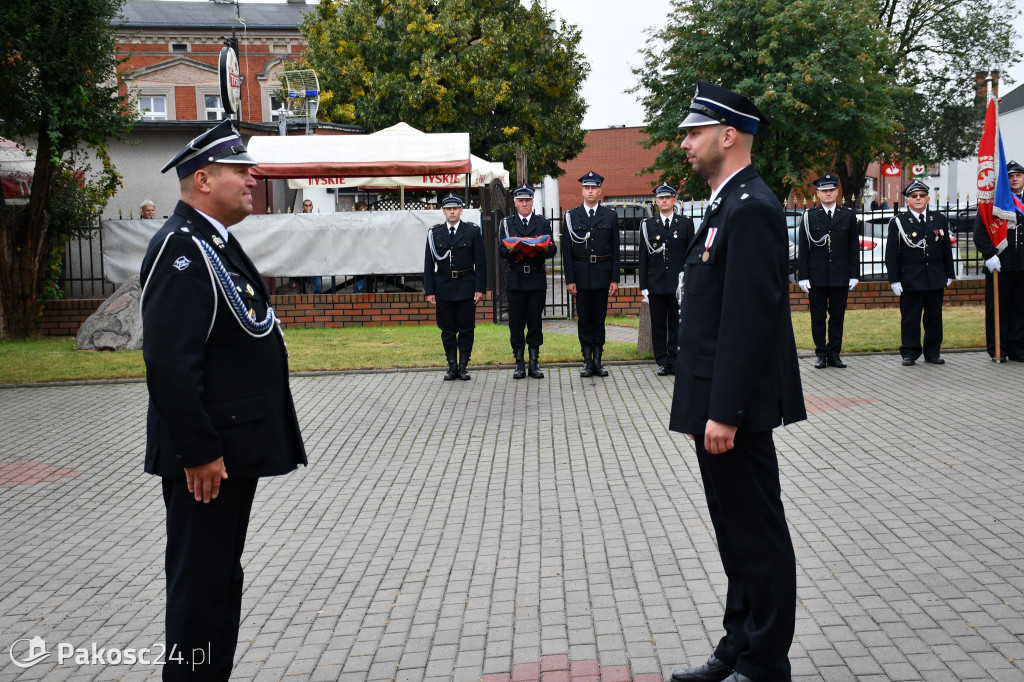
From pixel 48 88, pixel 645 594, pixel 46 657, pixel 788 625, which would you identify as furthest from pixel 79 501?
pixel 48 88

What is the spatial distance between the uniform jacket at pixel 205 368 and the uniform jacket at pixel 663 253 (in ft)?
27.8

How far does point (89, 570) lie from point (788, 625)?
12.7ft

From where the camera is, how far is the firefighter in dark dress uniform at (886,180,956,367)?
39.2ft

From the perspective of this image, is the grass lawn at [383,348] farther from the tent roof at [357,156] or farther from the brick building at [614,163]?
the brick building at [614,163]

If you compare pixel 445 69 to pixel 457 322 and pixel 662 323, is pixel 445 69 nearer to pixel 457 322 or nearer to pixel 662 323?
pixel 457 322

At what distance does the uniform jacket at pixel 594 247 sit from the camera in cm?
1166

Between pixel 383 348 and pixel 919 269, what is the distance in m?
7.14

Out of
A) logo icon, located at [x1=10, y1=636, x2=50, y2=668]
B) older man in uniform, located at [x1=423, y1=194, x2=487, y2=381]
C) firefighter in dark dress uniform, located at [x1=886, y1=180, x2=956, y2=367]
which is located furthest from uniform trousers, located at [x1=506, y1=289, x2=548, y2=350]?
logo icon, located at [x1=10, y1=636, x2=50, y2=668]

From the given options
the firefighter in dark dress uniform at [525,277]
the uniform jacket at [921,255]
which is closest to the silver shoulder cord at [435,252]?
the firefighter in dark dress uniform at [525,277]

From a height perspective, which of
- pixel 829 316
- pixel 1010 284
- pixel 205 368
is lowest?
pixel 829 316

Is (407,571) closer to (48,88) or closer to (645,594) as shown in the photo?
(645,594)

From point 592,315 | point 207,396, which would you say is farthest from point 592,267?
point 207,396

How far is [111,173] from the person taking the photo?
1739 centimetres

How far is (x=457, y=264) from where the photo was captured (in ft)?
38.7
